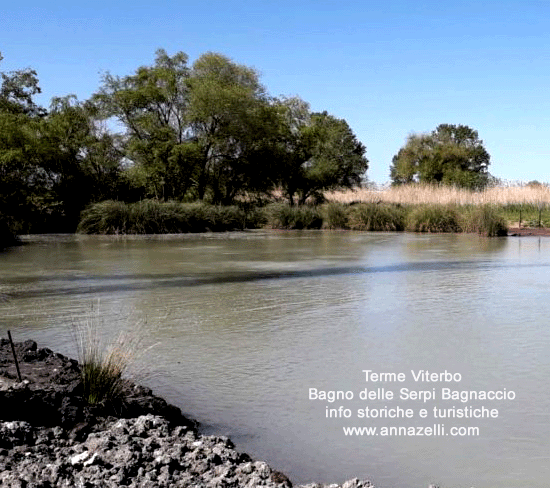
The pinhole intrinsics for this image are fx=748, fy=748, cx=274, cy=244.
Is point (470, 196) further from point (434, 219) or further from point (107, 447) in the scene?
point (107, 447)

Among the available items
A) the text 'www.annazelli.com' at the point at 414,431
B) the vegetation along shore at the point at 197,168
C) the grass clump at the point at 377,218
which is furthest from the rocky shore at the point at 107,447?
the grass clump at the point at 377,218

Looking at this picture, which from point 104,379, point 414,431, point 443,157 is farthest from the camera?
point 443,157

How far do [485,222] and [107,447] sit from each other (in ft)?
81.6

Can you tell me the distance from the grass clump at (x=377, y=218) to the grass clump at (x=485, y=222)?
366cm

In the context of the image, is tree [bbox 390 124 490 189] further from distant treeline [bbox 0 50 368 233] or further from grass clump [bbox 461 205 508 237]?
grass clump [bbox 461 205 508 237]

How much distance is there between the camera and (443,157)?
5847 cm

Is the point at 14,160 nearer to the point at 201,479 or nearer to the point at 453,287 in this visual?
the point at 453,287

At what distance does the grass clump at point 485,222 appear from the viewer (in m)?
A: 26.9

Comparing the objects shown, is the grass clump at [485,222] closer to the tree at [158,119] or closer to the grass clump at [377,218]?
the grass clump at [377,218]

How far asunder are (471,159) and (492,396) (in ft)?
188

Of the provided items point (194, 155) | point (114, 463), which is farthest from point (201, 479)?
point (194, 155)

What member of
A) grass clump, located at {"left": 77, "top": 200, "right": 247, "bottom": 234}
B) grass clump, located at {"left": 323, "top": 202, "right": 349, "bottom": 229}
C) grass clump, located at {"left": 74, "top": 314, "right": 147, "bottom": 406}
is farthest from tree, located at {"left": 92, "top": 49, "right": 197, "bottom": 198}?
grass clump, located at {"left": 74, "top": 314, "right": 147, "bottom": 406}

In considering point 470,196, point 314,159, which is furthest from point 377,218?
point 314,159

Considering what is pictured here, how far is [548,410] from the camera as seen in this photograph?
501 cm
